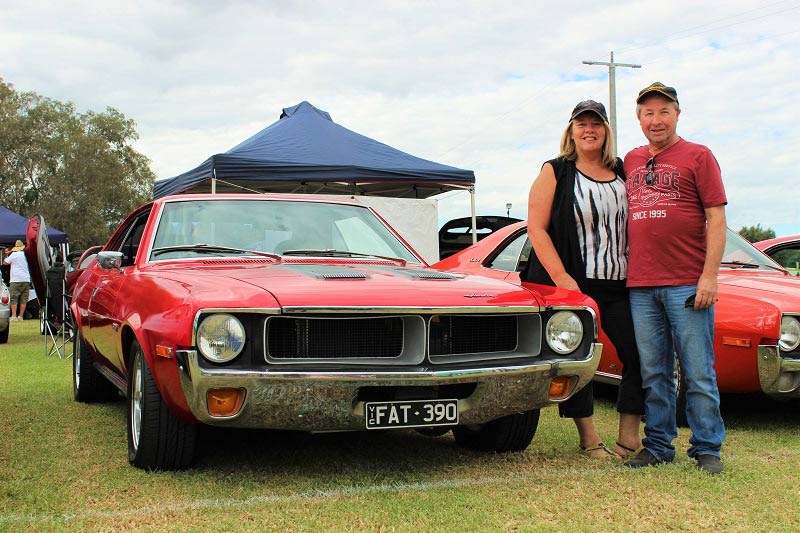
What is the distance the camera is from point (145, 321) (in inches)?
137

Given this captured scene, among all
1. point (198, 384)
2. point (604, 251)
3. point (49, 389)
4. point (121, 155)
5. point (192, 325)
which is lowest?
point (49, 389)

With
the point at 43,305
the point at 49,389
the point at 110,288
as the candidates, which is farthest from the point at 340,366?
the point at 43,305

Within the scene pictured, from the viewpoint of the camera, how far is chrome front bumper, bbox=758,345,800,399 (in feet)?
14.9

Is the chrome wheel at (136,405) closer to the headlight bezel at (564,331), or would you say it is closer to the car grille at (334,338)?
the car grille at (334,338)

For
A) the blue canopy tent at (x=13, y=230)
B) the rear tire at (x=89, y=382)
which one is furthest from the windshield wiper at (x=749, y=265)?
the blue canopy tent at (x=13, y=230)

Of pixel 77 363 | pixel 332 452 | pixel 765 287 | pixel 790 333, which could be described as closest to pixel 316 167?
pixel 77 363

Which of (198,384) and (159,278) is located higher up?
(159,278)

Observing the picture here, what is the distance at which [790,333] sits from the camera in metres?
4.61

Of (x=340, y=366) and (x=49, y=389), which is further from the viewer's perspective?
(x=49, y=389)

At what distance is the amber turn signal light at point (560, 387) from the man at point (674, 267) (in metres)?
0.54

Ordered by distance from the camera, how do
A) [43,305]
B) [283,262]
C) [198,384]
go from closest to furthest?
1. [198,384]
2. [283,262]
3. [43,305]

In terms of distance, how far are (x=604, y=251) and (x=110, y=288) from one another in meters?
2.71

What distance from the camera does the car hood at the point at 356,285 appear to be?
318 cm

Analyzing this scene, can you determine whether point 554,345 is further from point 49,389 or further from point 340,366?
point 49,389
